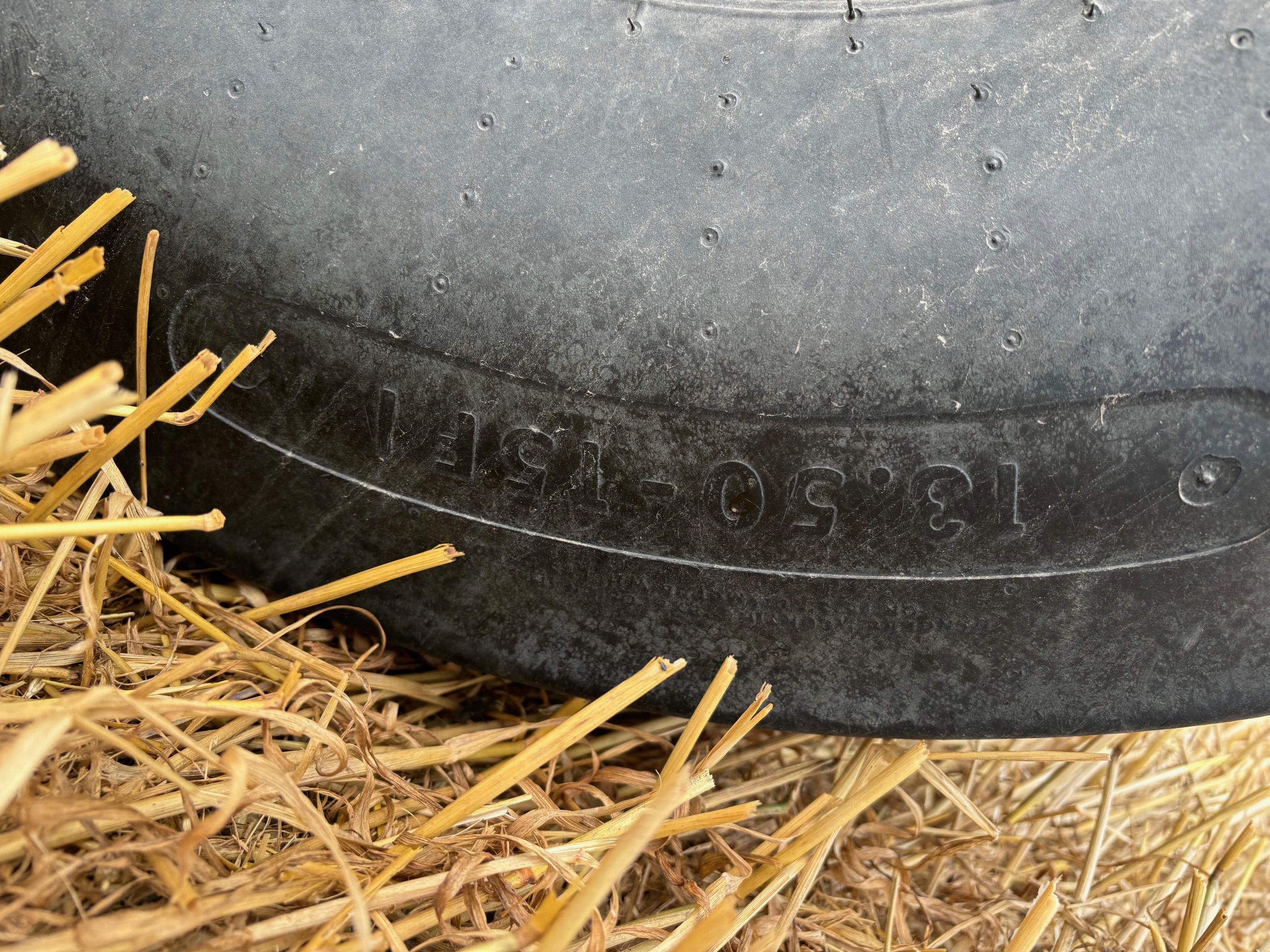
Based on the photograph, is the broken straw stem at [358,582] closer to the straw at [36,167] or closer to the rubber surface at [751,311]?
the rubber surface at [751,311]

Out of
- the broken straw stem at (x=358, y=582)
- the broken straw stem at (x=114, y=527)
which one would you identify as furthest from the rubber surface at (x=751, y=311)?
the broken straw stem at (x=114, y=527)

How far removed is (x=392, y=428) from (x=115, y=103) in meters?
0.31

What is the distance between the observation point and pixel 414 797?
75 cm

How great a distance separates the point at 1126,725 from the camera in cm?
80

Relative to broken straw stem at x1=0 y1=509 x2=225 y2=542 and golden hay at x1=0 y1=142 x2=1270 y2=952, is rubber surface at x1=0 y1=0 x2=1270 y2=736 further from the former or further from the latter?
broken straw stem at x1=0 y1=509 x2=225 y2=542

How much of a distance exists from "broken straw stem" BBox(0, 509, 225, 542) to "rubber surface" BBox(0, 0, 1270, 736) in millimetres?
228

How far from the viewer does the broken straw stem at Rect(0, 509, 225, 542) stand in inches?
22.2

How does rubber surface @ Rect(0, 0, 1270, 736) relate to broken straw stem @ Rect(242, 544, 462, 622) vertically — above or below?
above

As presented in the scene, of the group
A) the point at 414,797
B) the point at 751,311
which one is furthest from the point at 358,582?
the point at 751,311

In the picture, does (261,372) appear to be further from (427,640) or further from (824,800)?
(824,800)

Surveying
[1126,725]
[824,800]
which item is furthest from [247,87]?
[1126,725]

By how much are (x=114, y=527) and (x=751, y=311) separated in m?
0.41

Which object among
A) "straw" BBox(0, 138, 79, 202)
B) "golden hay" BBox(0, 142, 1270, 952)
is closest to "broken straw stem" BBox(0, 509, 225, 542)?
"golden hay" BBox(0, 142, 1270, 952)

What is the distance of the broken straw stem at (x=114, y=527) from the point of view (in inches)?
22.2
